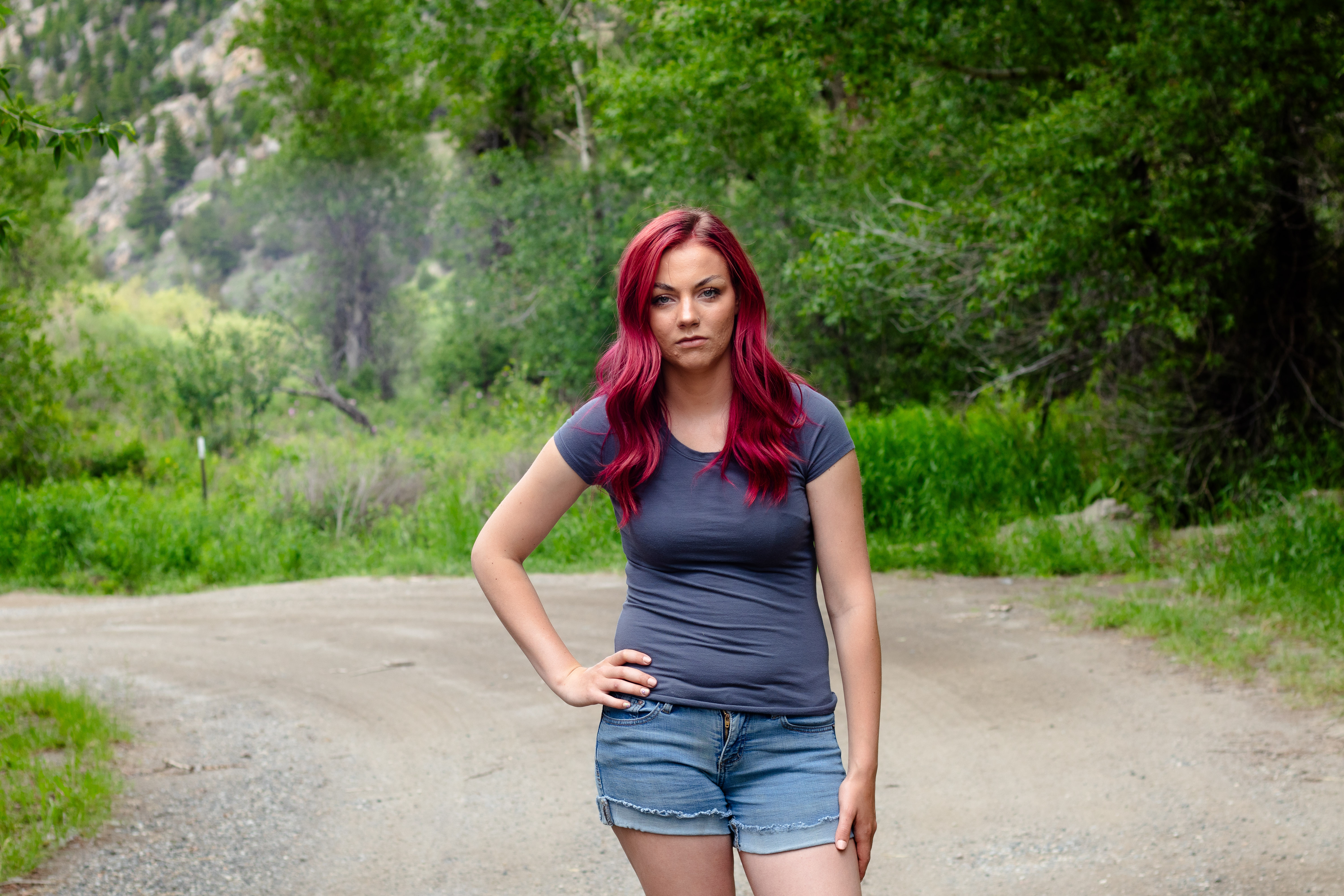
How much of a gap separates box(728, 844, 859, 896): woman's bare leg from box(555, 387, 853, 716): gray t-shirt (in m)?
0.24

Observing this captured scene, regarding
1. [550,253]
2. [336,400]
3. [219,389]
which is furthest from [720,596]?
[336,400]

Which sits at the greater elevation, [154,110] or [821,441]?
[154,110]

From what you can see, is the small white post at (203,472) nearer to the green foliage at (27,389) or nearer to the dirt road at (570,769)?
the green foliage at (27,389)

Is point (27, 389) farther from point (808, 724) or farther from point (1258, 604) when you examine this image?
point (808, 724)

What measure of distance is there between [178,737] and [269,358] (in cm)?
2254

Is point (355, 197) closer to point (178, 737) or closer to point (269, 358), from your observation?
point (269, 358)

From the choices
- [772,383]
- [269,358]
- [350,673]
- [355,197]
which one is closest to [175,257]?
[355,197]

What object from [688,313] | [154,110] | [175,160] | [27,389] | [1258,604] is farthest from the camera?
[154,110]

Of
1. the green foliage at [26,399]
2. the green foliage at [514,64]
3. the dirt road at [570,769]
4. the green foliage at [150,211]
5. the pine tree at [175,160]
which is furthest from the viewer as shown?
the pine tree at [175,160]

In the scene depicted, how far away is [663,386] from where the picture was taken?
7.43 feet

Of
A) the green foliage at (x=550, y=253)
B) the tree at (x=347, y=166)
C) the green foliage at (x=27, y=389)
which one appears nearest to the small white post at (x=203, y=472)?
the green foliage at (x=27, y=389)

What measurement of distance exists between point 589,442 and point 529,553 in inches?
9.9

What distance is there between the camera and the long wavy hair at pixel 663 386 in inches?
83.7

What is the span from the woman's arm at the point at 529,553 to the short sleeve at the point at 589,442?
0.07ft
